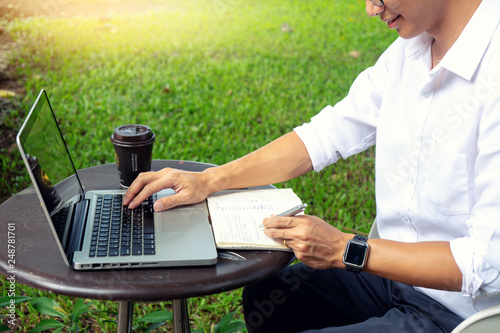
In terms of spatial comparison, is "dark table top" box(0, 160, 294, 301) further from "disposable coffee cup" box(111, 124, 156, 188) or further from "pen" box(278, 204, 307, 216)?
"disposable coffee cup" box(111, 124, 156, 188)

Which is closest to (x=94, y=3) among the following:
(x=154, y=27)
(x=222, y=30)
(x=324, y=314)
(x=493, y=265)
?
(x=154, y=27)

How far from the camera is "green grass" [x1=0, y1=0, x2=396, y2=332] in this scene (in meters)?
3.66

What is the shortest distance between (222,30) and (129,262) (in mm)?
5195

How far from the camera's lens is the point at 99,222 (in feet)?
4.97

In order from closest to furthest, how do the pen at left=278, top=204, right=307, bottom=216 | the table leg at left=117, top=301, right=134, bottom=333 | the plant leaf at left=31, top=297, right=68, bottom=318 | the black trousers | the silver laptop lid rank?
1. the silver laptop lid
2. the pen at left=278, top=204, right=307, bottom=216
3. the table leg at left=117, top=301, right=134, bottom=333
4. the black trousers
5. the plant leaf at left=31, top=297, right=68, bottom=318

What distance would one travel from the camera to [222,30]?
6.23 m

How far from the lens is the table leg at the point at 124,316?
1.62 meters

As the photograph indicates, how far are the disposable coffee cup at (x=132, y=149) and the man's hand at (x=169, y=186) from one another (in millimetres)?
72

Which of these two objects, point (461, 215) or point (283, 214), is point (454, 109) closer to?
point (461, 215)

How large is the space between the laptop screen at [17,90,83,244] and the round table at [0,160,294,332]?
97mm

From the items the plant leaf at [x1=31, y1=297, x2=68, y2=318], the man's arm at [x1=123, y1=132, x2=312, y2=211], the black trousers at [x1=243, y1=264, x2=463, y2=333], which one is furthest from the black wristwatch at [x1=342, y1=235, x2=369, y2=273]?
the plant leaf at [x1=31, y1=297, x2=68, y2=318]

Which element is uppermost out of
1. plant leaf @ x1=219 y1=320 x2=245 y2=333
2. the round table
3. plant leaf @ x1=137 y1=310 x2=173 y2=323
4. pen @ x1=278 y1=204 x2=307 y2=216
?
pen @ x1=278 y1=204 x2=307 y2=216

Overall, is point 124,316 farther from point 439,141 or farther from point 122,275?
point 439,141

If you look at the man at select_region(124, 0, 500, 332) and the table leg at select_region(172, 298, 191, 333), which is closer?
the man at select_region(124, 0, 500, 332)
